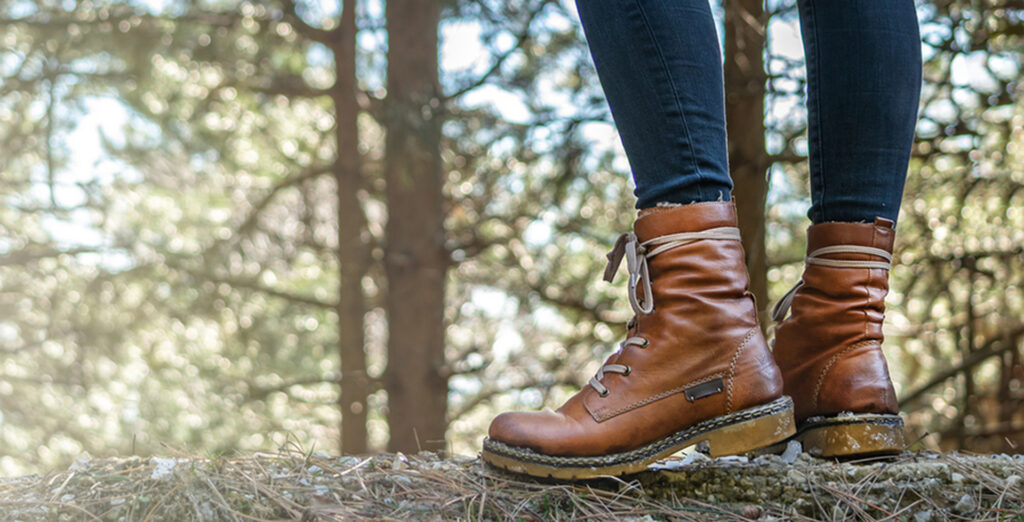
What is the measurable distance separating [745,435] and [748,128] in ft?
8.55

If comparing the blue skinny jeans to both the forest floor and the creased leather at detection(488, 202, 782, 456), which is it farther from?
the forest floor

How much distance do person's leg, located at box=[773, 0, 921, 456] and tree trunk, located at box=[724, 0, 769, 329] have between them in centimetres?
210

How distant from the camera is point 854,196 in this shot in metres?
Answer: 1.36

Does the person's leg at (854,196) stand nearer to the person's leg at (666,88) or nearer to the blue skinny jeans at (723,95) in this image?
the blue skinny jeans at (723,95)

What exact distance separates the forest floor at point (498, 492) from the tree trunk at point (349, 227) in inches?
146

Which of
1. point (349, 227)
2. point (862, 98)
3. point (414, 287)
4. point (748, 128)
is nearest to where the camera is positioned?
point (862, 98)

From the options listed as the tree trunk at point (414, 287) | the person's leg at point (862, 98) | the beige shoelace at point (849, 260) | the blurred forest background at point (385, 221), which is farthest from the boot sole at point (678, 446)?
the tree trunk at point (414, 287)

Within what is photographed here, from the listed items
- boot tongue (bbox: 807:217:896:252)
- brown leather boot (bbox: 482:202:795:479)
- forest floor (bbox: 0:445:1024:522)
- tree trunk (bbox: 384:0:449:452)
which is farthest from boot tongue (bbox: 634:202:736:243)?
tree trunk (bbox: 384:0:449:452)

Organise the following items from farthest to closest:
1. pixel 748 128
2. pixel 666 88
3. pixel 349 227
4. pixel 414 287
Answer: pixel 349 227, pixel 414 287, pixel 748 128, pixel 666 88

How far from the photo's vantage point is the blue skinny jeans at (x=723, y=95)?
3.96ft

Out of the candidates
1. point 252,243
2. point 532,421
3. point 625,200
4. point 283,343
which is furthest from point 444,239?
point 532,421

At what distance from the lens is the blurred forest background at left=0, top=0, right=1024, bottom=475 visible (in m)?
4.02

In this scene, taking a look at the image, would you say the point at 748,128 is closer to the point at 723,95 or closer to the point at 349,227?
the point at 723,95

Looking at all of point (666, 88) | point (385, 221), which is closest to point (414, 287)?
point (385, 221)
